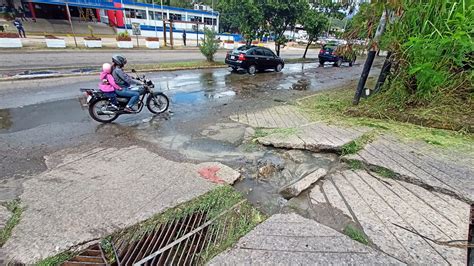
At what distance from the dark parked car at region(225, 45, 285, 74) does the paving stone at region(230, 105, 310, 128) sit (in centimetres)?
696

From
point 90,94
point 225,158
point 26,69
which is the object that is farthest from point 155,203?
point 26,69

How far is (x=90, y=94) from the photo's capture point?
219 inches

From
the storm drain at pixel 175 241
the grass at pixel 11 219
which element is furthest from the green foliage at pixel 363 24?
the grass at pixel 11 219

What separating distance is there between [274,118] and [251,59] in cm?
835

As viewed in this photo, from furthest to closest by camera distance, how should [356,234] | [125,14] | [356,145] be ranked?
1. [125,14]
2. [356,145]
3. [356,234]

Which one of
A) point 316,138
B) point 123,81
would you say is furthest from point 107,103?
point 316,138

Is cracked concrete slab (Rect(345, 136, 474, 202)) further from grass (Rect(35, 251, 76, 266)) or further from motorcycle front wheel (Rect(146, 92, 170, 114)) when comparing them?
motorcycle front wheel (Rect(146, 92, 170, 114))

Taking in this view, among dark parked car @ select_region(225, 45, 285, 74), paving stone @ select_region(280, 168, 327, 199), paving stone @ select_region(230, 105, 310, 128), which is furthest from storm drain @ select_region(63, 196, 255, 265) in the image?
dark parked car @ select_region(225, 45, 285, 74)

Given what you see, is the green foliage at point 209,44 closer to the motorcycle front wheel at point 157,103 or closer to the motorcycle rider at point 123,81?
the motorcycle front wheel at point 157,103

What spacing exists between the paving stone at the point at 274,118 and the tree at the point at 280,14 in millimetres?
12745

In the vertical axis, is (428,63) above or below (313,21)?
below

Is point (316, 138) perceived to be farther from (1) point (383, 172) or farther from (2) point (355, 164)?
(1) point (383, 172)

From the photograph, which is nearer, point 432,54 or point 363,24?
point 432,54

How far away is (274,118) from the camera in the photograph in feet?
21.8
